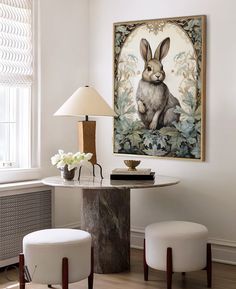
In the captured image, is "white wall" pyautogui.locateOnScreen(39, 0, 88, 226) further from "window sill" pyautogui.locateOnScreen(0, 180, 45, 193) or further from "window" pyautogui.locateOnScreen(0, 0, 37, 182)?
"window sill" pyautogui.locateOnScreen(0, 180, 45, 193)

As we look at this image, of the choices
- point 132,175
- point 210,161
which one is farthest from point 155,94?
point 132,175

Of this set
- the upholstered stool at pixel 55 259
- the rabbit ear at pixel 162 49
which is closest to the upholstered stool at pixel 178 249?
the upholstered stool at pixel 55 259

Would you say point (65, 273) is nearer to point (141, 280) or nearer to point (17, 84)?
point (141, 280)

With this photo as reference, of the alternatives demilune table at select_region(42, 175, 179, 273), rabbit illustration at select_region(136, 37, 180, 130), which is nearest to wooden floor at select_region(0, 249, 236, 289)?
demilune table at select_region(42, 175, 179, 273)

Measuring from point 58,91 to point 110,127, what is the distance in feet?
1.96

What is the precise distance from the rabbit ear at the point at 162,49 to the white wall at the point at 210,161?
0.75 ft

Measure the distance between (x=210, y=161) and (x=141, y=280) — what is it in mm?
1166

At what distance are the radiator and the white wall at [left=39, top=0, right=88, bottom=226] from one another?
1.13 feet

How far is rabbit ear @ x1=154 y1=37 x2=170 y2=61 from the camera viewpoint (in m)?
4.64

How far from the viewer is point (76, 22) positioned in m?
5.00

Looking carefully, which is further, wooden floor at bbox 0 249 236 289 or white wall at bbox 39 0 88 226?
white wall at bbox 39 0 88 226

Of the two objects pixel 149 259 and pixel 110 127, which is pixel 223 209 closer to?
pixel 149 259

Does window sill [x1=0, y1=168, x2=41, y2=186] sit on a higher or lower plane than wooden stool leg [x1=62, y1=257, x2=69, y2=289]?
higher

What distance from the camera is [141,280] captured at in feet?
13.0
